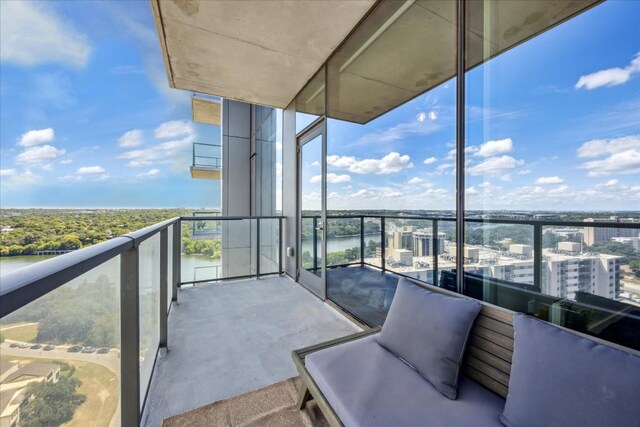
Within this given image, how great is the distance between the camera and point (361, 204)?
110 inches

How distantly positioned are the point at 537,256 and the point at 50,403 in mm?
1893

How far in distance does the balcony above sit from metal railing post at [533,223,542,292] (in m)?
7.75

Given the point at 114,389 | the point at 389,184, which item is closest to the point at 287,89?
the point at 389,184

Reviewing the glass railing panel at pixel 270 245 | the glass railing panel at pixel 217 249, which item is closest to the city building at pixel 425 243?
the glass railing panel at pixel 270 245

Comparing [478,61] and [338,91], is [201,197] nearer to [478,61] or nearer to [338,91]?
[338,91]

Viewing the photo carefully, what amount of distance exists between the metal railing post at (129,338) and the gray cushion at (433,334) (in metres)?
1.25

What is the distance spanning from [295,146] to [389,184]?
6.98ft

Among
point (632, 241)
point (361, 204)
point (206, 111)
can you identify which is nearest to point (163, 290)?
point (361, 204)

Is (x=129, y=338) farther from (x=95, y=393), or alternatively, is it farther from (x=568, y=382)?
(x=568, y=382)

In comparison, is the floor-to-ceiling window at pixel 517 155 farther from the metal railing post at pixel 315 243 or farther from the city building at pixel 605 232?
the metal railing post at pixel 315 243

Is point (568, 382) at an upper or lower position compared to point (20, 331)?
lower

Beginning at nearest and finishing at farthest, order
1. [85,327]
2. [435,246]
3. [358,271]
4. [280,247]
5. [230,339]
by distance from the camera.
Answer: [85,327]
[435,246]
[230,339]
[358,271]
[280,247]

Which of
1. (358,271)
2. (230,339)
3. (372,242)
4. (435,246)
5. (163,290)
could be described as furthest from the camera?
(358,271)

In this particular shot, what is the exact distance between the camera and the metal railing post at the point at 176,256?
3.09 m
